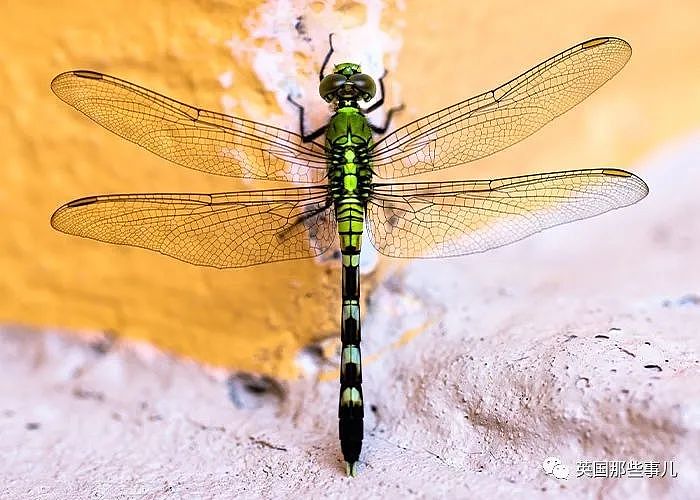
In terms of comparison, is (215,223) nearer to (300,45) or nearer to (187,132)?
(187,132)

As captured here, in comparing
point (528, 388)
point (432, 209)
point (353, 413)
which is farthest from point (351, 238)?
point (528, 388)

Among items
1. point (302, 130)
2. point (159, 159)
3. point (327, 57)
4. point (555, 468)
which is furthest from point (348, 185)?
point (555, 468)

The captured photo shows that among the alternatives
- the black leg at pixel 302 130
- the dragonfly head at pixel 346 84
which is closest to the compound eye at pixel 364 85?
the dragonfly head at pixel 346 84

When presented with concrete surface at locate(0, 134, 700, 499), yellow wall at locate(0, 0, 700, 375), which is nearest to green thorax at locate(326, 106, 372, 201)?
yellow wall at locate(0, 0, 700, 375)

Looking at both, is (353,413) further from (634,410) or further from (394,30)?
(394,30)

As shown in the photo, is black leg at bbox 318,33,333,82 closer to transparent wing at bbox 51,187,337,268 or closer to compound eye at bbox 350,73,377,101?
compound eye at bbox 350,73,377,101

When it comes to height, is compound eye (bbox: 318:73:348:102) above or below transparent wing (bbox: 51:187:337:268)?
above
